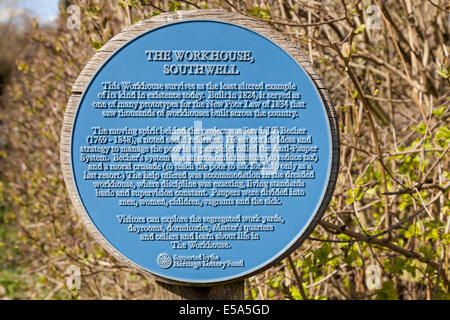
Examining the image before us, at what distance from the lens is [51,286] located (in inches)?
208

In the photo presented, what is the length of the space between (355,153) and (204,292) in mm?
1599

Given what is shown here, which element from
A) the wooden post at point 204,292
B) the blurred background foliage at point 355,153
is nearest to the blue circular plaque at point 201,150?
the wooden post at point 204,292

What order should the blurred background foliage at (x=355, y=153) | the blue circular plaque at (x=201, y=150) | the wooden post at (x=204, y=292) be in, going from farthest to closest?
the blurred background foliage at (x=355, y=153) → the wooden post at (x=204, y=292) → the blue circular plaque at (x=201, y=150)

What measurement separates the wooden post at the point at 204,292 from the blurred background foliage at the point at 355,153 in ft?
1.52

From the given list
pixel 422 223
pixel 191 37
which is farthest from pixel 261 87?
pixel 422 223

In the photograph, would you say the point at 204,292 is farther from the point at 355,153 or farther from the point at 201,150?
the point at 355,153

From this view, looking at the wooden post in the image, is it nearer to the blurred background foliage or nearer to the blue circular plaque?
the blue circular plaque

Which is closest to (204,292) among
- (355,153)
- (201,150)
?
(201,150)

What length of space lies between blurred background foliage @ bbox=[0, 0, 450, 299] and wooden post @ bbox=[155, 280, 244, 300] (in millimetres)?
462

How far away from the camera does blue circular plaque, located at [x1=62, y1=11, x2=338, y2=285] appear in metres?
2.34

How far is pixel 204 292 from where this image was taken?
8.04 ft

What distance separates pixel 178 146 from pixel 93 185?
16.6 inches

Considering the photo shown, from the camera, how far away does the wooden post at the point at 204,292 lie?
2445 mm

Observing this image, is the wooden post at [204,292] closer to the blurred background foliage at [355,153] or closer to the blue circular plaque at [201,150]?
the blue circular plaque at [201,150]
